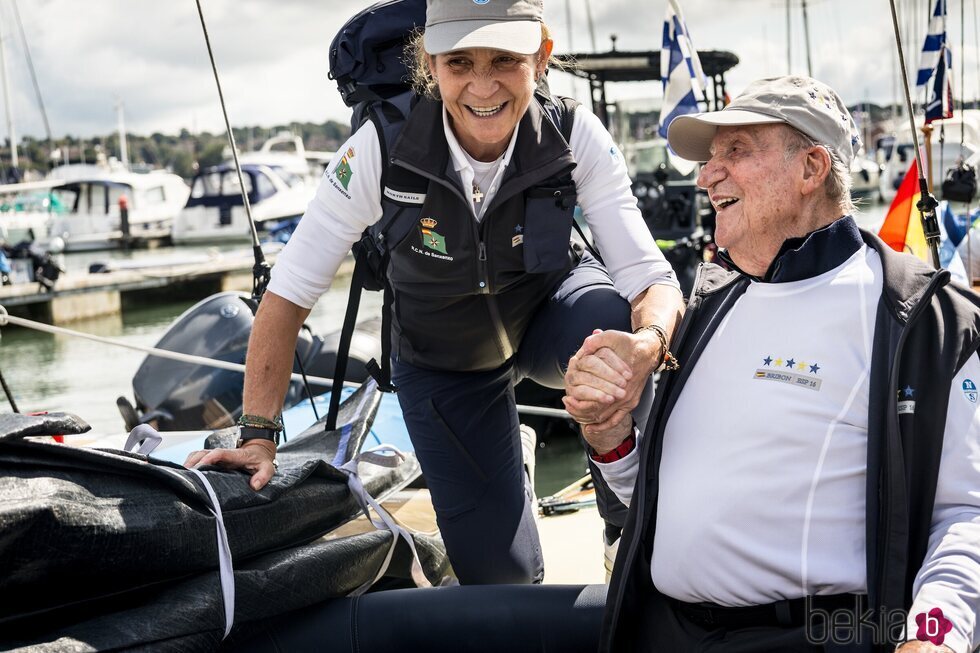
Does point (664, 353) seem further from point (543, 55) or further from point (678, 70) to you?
point (678, 70)

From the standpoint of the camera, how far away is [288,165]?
33.1 meters

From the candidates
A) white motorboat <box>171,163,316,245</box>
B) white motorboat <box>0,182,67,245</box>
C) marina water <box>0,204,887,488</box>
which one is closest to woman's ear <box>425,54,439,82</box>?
marina water <box>0,204,887,488</box>

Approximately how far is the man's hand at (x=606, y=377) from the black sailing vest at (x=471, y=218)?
0.67 metres

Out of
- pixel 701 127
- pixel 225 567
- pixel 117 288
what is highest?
pixel 701 127

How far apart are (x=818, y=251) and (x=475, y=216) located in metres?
→ 0.96

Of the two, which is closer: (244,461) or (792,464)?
(792,464)

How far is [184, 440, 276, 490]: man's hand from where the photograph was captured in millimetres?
2166

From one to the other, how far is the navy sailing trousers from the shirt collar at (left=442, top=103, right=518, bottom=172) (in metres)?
0.49

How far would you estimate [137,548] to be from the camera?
5.74 ft

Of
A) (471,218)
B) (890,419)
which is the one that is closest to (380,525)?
Answer: (471,218)

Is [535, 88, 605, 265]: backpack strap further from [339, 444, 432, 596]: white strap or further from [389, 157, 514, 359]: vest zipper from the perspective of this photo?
[339, 444, 432, 596]: white strap

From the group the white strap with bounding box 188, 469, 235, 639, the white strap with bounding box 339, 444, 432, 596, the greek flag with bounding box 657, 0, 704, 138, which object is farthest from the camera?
the greek flag with bounding box 657, 0, 704, 138

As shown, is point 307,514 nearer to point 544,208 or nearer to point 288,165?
point 544,208

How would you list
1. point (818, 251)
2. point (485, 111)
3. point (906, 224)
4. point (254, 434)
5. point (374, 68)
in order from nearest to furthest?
1. point (818, 251)
2. point (254, 434)
3. point (485, 111)
4. point (374, 68)
5. point (906, 224)
